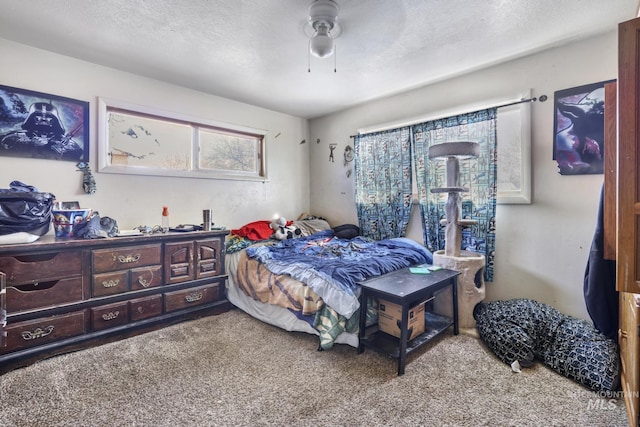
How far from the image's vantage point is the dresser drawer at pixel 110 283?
2.32 meters

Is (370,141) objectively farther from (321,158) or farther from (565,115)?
(565,115)

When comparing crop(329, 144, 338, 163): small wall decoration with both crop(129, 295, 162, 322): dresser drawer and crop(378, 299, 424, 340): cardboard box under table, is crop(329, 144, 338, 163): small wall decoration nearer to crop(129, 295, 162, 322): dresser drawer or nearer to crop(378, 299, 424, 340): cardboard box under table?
crop(378, 299, 424, 340): cardboard box under table

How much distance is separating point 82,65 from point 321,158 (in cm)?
285

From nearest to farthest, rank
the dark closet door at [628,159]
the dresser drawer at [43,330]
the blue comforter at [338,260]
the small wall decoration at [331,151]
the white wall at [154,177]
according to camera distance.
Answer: the dark closet door at [628,159] < the dresser drawer at [43,330] < the blue comforter at [338,260] < the white wall at [154,177] < the small wall decoration at [331,151]

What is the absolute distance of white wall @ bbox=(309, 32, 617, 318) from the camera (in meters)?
2.36

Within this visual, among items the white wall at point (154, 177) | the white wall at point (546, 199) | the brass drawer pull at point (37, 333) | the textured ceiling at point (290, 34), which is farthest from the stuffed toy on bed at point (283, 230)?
the white wall at point (546, 199)

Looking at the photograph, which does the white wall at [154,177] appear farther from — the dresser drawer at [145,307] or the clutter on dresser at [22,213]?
the dresser drawer at [145,307]

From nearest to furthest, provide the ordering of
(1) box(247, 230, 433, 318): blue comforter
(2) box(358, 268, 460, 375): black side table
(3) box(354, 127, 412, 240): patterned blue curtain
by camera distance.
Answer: (2) box(358, 268, 460, 375): black side table
(1) box(247, 230, 433, 318): blue comforter
(3) box(354, 127, 412, 240): patterned blue curtain

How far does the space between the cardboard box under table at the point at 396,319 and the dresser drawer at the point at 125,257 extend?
6.40 ft

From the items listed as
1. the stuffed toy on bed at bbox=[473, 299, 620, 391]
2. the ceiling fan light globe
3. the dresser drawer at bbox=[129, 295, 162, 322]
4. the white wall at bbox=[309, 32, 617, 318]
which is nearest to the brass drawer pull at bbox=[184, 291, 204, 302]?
the dresser drawer at bbox=[129, 295, 162, 322]

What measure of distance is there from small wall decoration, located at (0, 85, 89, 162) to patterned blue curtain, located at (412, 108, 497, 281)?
3.29 meters

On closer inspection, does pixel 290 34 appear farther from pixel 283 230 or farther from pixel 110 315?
pixel 110 315

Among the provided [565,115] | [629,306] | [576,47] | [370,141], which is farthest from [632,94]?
[370,141]

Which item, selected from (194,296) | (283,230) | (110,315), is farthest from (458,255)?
(110,315)
